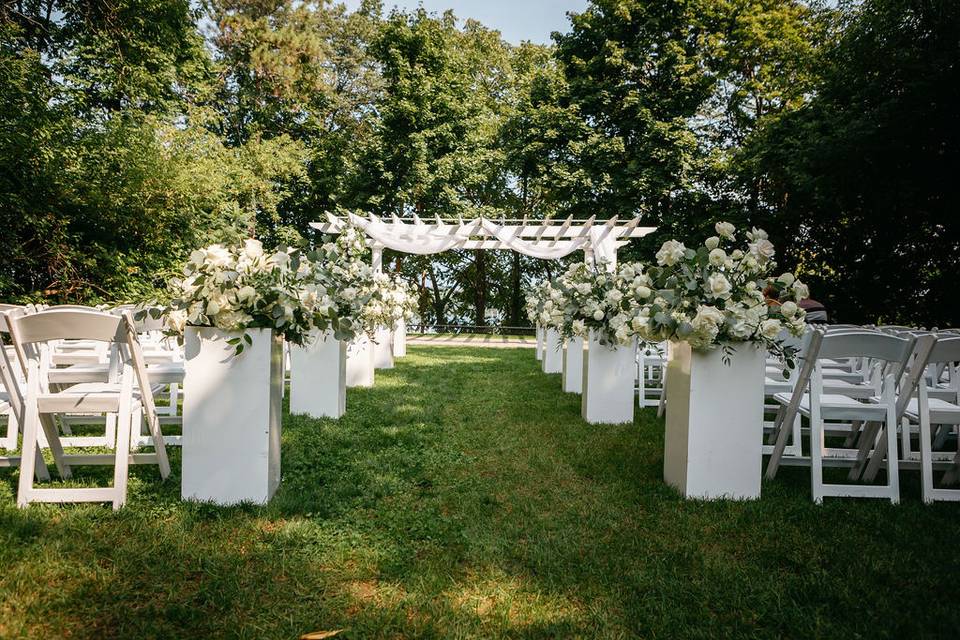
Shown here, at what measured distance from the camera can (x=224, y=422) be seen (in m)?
3.37

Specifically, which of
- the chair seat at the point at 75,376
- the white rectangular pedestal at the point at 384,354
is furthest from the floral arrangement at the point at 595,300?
the white rectangular pedestal at the point at 384,354

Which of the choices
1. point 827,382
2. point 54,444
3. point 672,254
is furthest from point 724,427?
point 54,444

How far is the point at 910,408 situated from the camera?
4156mm

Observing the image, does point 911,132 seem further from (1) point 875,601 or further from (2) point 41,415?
(2) point 41,415

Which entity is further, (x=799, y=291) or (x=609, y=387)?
(x=609, y=387)

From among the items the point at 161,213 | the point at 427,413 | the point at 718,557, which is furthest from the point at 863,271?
the point at 161,213

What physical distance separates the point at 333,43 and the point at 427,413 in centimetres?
2293

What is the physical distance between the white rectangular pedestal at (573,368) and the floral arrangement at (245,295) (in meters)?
5.19

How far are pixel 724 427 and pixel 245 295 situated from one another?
3205 millimetres

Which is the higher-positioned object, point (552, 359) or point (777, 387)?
point (777, 387)

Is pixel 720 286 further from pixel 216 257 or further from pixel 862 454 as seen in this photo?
pixel 216 257

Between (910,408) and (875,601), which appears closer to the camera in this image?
(875,601)

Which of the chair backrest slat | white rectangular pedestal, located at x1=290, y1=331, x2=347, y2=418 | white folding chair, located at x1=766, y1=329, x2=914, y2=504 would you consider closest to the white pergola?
white rectangular pedestal, located at x1=290, y1=331, x2=347, y2=418

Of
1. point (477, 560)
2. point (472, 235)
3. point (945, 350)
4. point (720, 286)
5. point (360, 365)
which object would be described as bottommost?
point (477, 560)
